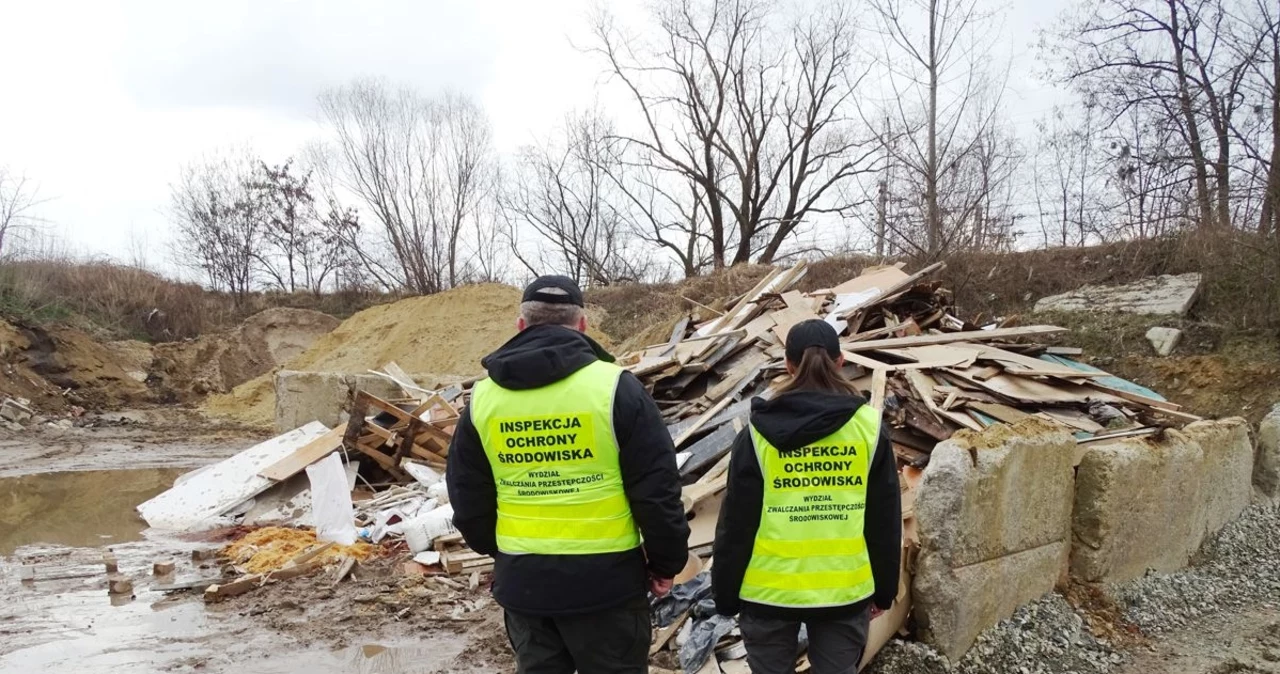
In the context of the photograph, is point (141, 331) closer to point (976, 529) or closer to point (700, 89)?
point (700, 89)

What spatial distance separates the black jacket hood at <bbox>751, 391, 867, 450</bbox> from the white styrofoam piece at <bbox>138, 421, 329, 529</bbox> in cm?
807

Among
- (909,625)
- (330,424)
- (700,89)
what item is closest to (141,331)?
(330,424)

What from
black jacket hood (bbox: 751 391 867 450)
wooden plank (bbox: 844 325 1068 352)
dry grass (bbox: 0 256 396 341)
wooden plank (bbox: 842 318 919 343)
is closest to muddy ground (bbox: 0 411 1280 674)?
black jacket hood (bbox: 751 391 867 450)

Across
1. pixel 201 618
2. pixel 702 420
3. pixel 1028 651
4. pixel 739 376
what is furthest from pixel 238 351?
pixel 1028 651

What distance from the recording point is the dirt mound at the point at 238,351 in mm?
23062

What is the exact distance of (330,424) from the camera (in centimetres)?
1290

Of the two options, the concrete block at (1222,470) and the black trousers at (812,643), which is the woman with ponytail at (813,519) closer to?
the black trousers at (812,643)

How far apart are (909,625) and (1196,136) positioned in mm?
14665

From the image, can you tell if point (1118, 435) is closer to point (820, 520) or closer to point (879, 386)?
point (879, 386)

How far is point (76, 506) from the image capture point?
33.5ft

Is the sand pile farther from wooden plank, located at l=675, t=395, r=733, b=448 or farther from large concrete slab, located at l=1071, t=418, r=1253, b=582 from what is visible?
large concrete slab, located at l=1071, t=418, r=1253, b=582

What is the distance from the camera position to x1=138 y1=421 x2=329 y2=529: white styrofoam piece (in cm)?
902

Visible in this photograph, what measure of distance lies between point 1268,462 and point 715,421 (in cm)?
484

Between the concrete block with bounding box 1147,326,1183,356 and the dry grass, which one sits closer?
the concrete block with bounding box 1147,326,1183,356
